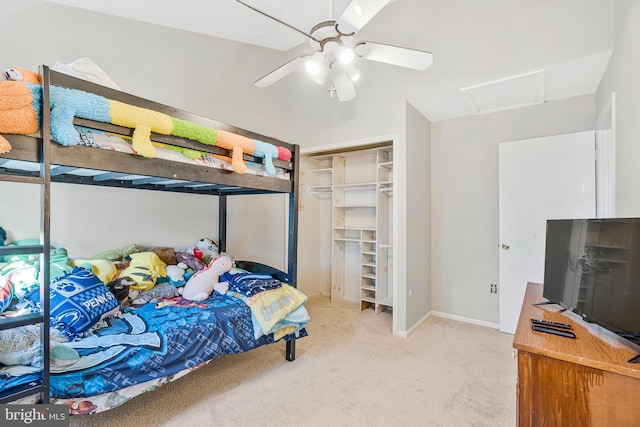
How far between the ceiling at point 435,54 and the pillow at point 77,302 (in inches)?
86.0

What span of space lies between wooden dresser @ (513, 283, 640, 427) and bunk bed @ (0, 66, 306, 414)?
159cm

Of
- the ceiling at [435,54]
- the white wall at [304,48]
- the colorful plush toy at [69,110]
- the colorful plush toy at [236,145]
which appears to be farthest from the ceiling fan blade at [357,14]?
the white wall at [304,48]

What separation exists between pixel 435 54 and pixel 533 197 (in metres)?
1.66

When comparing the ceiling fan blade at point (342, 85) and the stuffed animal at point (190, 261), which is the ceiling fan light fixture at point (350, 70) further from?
the stuffed animal at point (190, 261)

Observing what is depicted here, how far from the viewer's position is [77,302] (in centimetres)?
170

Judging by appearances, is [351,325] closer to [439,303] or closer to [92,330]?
[439,303]

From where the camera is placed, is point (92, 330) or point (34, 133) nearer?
point (34, 133)

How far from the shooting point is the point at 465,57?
266 centimetres

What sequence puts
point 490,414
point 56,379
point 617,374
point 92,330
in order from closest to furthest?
point 617,374 → point 56,379 → point 92,330 → point 490,414

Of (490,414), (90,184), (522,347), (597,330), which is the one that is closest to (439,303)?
(490,414)

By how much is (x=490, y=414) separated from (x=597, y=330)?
893 millimetres

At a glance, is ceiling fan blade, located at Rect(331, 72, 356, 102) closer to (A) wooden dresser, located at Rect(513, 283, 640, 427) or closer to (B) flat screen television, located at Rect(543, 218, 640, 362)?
(B) flat screen television, located at Rect(543, 218, 640, 362)

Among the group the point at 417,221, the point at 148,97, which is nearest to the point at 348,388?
the point at 417,221

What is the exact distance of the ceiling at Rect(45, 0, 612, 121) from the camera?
2.43 metres
